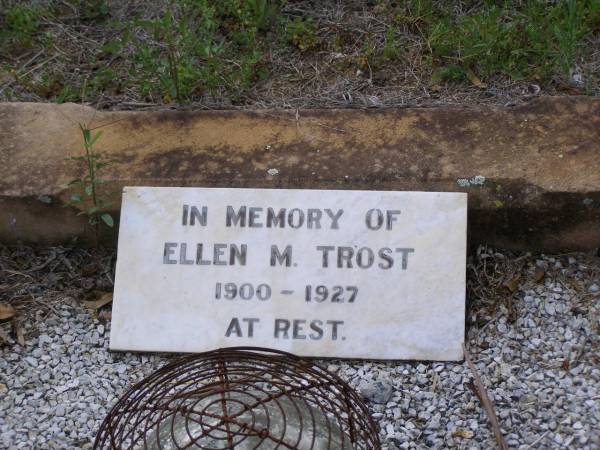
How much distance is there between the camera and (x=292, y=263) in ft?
9.04

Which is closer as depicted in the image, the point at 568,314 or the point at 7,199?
the point at 568,314

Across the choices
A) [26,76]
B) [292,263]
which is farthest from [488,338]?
[26,76]

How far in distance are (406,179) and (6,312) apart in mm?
1577

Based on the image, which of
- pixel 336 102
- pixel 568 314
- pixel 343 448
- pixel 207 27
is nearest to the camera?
pixel 343 448

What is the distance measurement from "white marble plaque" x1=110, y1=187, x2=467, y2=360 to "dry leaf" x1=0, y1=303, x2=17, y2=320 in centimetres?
43

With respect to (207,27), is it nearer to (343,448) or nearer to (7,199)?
(7,199)

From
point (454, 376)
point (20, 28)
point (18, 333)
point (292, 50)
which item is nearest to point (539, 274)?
point (454, 376)

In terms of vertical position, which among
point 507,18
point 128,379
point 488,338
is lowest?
point 128,379

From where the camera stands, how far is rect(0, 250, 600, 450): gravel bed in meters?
2.45

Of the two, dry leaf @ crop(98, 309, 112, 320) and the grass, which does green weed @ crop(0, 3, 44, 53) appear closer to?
the grass

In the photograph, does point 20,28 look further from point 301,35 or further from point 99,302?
point 99,302

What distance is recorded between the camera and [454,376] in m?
2.61

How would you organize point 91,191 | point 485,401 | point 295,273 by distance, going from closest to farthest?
1. point 485,401
2. point 295,273
3. point 91,191

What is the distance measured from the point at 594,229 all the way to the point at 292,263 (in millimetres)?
1103
